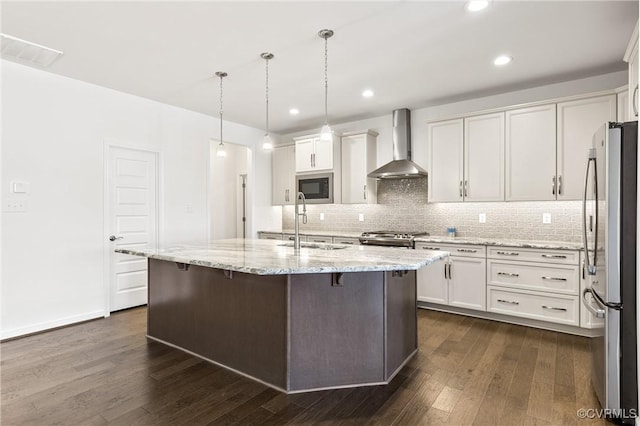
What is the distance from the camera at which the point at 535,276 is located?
11.7 ft

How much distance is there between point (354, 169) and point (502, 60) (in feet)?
7.88

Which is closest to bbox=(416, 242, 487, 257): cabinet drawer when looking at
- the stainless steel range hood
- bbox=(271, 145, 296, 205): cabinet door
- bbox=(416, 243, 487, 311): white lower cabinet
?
bbox=(416, 243, 487, 311): white lower cabinet

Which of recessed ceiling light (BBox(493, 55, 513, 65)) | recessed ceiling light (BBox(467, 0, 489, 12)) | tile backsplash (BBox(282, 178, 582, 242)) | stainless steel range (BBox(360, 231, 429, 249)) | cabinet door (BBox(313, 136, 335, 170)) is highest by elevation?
recessed ceiling light (BBox(493, 55, 513, 65))

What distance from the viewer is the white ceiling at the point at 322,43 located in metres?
2.49

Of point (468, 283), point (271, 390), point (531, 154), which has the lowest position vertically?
point (271, 390)

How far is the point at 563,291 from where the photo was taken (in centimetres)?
343

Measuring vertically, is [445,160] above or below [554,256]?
above

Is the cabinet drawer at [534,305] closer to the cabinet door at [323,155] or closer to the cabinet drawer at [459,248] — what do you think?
the cabinet drawer at [459,248]

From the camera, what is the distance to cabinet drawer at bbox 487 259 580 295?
3.40 meters

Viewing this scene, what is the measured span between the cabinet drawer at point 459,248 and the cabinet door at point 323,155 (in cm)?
189

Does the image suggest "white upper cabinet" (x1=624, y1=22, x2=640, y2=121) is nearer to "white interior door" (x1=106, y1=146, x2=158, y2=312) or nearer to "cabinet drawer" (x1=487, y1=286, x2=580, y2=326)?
"cabinet drawer" (x1=487, y1=286, x2=580, y2=326)

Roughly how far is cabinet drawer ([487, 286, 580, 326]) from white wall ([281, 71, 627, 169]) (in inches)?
76.4

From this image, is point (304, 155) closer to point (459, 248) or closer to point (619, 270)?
point (459, 248)

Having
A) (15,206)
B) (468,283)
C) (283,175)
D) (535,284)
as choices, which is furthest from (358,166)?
(15,206)
